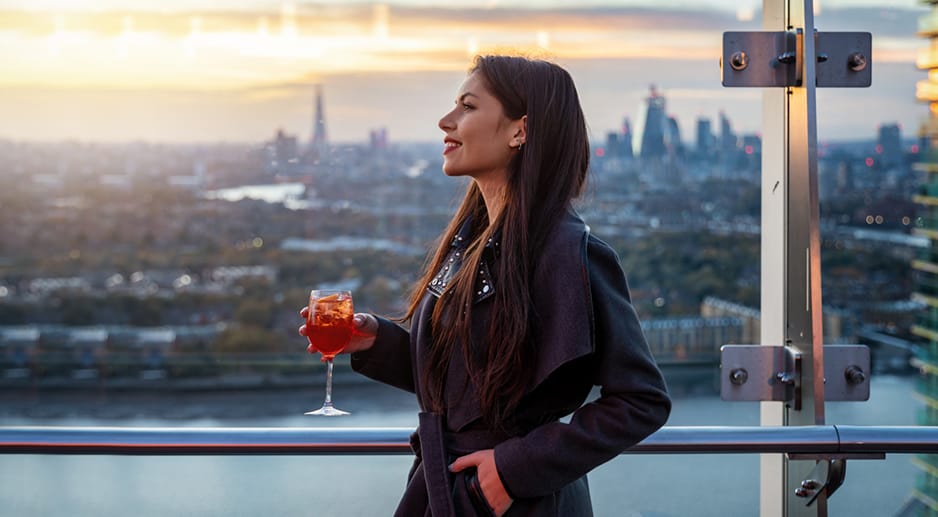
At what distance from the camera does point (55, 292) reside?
9875 millimetres

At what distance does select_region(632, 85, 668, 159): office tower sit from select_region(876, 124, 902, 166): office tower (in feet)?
2.37

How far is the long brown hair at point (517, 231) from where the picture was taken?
1271mm

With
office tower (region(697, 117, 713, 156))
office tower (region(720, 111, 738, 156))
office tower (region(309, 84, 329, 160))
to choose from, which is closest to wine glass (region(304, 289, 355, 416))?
office tower (region(309, 84, 329, 160))

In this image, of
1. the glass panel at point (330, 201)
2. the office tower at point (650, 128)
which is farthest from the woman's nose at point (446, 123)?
the office tower at point (650, 128)

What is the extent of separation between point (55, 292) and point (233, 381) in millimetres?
4582

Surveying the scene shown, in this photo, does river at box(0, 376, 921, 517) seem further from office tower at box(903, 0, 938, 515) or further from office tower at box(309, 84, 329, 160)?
office tower at box(309, 84, 329, 160)

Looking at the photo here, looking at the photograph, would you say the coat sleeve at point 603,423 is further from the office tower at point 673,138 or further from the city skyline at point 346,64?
the office tower at point 673,138

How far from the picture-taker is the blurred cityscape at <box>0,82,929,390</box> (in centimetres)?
321

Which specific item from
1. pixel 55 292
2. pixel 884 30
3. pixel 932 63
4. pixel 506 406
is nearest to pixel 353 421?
pixel 506 406

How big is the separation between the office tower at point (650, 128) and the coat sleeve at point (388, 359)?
1596 mm

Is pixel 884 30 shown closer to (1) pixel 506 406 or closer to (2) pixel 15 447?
(1) pixel 506 406

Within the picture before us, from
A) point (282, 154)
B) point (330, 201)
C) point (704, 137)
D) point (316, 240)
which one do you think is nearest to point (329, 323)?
point (282, 154)

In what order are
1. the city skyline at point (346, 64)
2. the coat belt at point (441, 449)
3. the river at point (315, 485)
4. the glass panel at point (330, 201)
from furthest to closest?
the city skyline at point (346, 64) → the glass panel at point (330, 201) → the river at point (315, 485) → the coat belt at point (441, 449)

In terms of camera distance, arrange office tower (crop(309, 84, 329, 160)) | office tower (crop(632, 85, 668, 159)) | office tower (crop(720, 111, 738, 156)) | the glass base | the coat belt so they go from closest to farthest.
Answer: the coat belt → the glass base → office tower (crop(309, 84, 329, 160)) → office tower (crop(632, 85, 668, 159)) → office tower (crop(720, 111, 738, 156))
